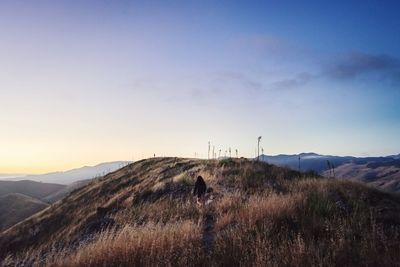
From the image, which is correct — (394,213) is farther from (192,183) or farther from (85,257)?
(192,183)

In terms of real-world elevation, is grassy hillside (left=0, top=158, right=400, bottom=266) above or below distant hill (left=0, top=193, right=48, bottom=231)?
above

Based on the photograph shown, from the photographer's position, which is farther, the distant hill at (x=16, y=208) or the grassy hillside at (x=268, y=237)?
the distant hill at (x=16, y=208)

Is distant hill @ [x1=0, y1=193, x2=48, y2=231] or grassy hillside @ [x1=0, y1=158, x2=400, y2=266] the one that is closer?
grassy hillside @ [x1=0, y1=158, x2=400, y2=266]

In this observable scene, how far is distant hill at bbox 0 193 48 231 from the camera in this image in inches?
4230

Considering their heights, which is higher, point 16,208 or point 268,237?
point 268,237

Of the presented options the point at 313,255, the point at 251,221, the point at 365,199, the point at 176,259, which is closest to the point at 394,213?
the point at 365,199

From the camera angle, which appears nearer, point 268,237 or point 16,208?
point 268,237

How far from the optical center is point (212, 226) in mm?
9656

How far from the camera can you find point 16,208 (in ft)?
402

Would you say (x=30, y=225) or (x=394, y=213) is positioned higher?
(x=394, y=213)

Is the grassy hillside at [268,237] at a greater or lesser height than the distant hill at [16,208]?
greater

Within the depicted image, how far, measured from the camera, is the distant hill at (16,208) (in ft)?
352

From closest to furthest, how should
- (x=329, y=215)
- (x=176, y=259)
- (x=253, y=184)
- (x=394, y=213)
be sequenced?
(x=176, y=259), (x=329, y=215), (x=394, y=213), (x=253, y=184)

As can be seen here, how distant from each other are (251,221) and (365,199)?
5305 millimetres
